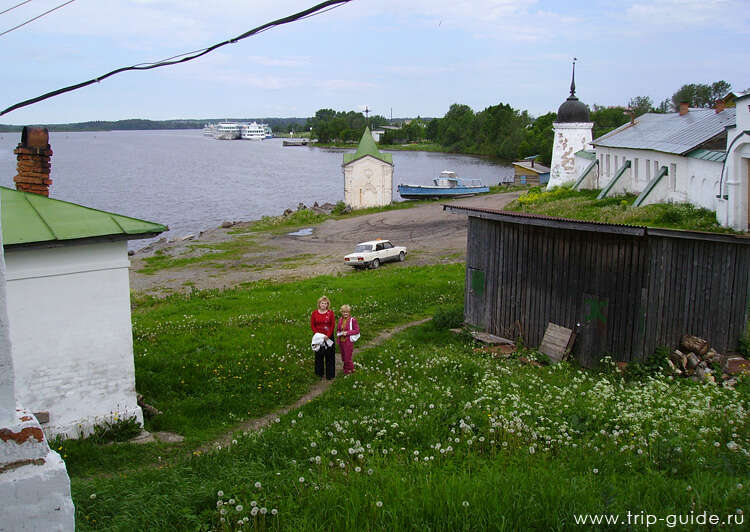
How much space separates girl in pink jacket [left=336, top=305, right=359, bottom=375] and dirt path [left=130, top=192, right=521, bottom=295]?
60.8 feet

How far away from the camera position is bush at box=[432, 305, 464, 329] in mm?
17672

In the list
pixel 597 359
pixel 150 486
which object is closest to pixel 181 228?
pixel 597 359

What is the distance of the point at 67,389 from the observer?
10211 millimetres

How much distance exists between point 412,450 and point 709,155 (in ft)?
83.5

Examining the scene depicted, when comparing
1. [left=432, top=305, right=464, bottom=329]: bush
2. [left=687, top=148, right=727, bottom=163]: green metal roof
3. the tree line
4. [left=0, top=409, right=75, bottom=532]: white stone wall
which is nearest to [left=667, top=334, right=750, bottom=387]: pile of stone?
[left=432, top=305, right=464, bottom=329]: bush

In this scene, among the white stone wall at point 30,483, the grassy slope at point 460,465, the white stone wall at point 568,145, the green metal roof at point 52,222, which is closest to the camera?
the white stone wall at point 30,483

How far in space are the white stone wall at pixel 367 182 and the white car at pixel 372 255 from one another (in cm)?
2397

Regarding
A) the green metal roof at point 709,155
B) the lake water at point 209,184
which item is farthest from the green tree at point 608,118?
the green metal roof at point 709,155

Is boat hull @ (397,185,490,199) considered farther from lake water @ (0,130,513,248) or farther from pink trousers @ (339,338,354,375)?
pink trousers @ (339,338,354,375)

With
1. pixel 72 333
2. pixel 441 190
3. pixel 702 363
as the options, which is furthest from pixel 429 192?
pixel 72 333

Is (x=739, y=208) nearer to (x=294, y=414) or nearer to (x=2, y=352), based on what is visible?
(x=294, y=414)

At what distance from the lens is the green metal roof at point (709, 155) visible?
2689 centimetres

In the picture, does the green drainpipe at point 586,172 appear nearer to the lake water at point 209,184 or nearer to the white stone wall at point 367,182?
the white stone wall at point 367,182

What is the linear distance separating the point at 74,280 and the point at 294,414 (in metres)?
3.96
